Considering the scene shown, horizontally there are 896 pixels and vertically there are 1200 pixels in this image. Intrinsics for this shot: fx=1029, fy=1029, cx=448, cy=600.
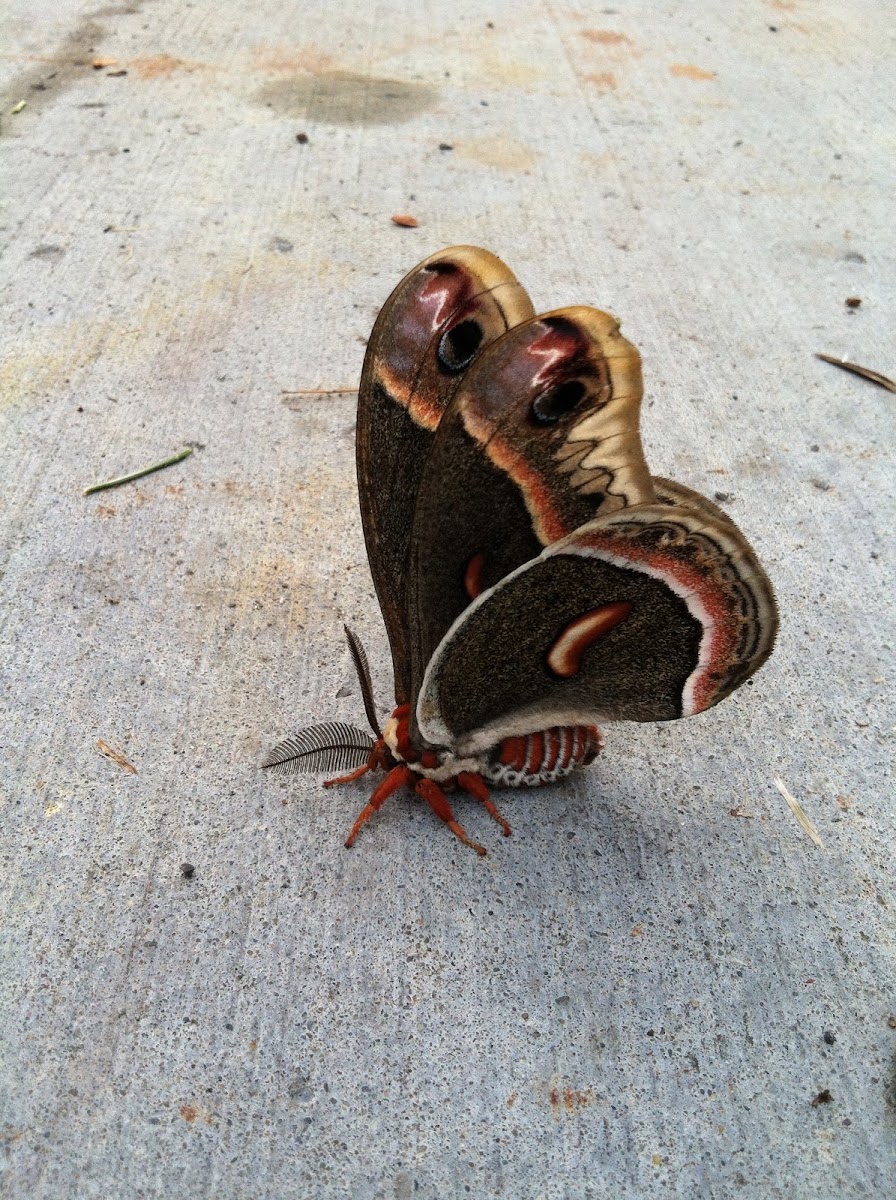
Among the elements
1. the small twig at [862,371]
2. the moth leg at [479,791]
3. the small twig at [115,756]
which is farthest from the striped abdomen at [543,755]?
the small twig at [862,371]

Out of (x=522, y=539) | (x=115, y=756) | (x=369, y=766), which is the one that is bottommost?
(x=115, y=756)

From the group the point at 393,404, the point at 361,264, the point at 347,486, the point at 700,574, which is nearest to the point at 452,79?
the point at 361,264

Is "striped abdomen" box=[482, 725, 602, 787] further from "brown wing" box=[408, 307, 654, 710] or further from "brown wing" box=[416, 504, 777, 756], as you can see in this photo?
"brown wing" box=[408, 307, 654, 710]

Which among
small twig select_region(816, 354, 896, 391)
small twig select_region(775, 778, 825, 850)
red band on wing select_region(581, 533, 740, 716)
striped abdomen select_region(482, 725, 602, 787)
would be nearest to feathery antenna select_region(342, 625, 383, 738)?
striped abdomen select_region(482, 725, 602, 787)

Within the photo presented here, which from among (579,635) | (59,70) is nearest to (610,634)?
(579,635)

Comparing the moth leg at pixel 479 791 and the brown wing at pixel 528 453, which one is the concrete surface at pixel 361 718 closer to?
the moth leg at pixel 479 791

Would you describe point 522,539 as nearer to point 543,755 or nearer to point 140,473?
Answer: point 543,755

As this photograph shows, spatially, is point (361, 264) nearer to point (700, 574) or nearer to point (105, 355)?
point (105, 355)

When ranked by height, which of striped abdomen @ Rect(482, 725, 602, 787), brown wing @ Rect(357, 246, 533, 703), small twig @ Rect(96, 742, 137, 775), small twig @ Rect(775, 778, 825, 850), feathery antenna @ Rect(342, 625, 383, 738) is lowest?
small twig @ Rect(96, 742, 137, 775)
